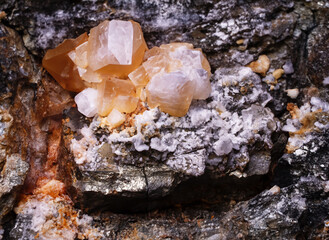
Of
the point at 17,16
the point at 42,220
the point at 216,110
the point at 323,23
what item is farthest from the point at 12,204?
the point at 323,23

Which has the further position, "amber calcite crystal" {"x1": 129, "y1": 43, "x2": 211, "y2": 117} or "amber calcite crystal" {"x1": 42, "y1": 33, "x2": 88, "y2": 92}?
"amber calcite crystal" {"x1": 42, "y1": 33, "x2": 88, "y2": 92}

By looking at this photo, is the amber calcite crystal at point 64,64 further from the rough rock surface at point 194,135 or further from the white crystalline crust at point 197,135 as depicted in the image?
the white crystalline crust at point 197,135

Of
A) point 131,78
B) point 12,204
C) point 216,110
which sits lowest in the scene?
point 12,204

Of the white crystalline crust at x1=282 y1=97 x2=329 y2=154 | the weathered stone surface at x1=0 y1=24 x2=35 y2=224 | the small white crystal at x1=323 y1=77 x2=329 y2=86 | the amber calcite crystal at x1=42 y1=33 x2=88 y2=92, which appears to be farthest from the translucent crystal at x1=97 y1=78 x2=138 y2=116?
the small white crystal at x1=323 y1=77 x2=329 y2=86

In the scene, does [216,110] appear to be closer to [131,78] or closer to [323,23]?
[131,78]

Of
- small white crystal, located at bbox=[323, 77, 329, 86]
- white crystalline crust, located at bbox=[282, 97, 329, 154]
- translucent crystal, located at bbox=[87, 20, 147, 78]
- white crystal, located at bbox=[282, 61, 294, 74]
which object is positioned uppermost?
translucent crystal, located at bbox=[87, 20, 147, 78]

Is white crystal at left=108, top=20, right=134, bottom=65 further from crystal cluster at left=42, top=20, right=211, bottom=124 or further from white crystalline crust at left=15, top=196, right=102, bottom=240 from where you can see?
white crystalline crust at left=15, top=196, right=102, bottom=240
